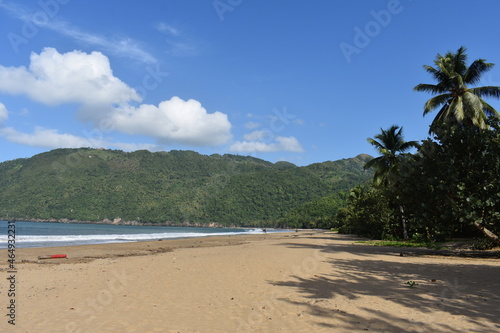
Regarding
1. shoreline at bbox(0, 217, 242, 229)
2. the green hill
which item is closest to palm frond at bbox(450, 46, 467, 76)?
the green hill

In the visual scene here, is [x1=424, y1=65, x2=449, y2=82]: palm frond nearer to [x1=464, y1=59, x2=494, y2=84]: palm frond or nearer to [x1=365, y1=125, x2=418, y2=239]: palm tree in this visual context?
[x1=464, y1=59, x2=494, y2=84]: palm frond

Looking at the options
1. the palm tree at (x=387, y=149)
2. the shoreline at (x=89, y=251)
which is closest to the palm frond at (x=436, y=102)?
the palm tree at (x=387, y=149)

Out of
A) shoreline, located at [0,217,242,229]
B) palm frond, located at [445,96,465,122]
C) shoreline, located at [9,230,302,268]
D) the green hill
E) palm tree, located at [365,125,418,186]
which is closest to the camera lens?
shoreline, located at [9,230,302,268]

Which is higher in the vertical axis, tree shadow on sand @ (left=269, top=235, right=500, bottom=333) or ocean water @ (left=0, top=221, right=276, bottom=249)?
tree shadow on sand @ (left=269, top=235, right=500, bottom=333)

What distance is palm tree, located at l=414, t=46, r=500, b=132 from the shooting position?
883 inches

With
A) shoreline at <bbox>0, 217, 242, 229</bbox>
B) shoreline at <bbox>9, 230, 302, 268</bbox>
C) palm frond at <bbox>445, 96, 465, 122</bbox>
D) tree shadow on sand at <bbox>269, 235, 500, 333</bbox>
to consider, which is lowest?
shoreline at <bbox>0, 217, 242, 229</bbox>

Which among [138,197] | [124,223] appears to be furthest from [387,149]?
[138,197]

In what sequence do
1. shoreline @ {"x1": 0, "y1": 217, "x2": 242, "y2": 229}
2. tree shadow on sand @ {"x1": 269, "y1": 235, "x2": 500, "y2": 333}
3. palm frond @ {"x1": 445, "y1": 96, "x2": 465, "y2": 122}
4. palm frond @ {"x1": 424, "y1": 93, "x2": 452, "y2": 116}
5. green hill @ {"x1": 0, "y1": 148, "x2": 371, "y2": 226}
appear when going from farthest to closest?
1. green hill @ {"x1": 0, "y1": 148, "x2": 371, "y2": 226}
2. shoreline @ {"x1": 0, "y1": 217, "x2": 242, "y2": 229}
3. palm frond @ {"x1": 424, "y1": 93, "x2": 452, "y2": 116}
4. palm frond @ {"x1": 445, "y1": 96, "x2": 465, "y2": 122}
5. tree shadow on sand @ {"x1": 269, "y1": 235, "x2": 500, "y2": 333}

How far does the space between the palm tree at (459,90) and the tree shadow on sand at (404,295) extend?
13748 mm

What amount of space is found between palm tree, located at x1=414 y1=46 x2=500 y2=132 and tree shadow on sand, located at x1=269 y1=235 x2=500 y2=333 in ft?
45.1

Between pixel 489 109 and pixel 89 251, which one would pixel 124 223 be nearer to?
pixel 89 251

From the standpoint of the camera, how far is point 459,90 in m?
23.8

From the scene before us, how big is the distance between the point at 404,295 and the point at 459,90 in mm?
21511

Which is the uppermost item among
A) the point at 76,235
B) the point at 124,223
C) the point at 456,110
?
the point at 456,110
